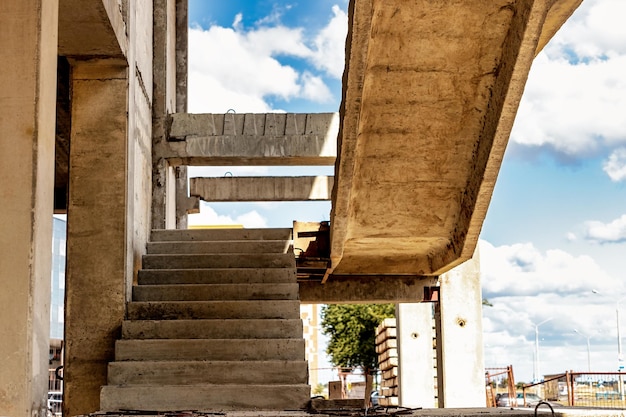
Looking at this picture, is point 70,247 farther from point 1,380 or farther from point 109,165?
point 1,380

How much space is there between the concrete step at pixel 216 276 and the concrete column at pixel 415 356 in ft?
37.2

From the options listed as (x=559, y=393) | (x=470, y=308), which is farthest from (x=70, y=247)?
(x=559, y=393)

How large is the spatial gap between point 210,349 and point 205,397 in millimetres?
870

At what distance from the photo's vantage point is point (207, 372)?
9781mm

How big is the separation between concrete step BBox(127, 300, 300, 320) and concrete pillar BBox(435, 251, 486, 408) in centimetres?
531

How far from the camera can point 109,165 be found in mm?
11000

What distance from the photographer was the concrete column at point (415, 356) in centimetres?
2236

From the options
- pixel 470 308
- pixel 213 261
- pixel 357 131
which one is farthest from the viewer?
pixel 470 308

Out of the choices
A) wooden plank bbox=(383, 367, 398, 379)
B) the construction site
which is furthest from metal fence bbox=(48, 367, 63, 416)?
wooden plank bbox=(383, 367, 398, 379)

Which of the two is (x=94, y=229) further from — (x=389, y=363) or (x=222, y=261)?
(x=389, y=363)

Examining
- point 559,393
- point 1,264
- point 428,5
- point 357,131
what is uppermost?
point 428,5

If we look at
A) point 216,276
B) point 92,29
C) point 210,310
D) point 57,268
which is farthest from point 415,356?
point 57,268

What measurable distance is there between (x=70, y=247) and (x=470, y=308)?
7577mm

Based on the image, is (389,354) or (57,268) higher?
(57,268)
